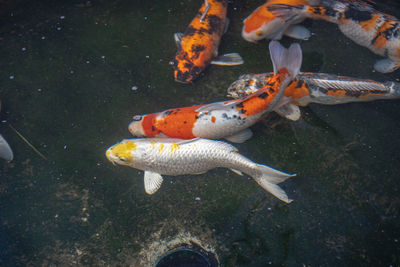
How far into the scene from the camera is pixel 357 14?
146 inches

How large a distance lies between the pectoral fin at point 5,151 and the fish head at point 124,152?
1.07m

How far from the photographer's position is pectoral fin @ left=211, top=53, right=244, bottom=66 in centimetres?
359

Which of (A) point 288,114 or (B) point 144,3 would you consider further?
(B) point 144,3

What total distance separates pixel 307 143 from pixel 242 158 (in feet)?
2.83

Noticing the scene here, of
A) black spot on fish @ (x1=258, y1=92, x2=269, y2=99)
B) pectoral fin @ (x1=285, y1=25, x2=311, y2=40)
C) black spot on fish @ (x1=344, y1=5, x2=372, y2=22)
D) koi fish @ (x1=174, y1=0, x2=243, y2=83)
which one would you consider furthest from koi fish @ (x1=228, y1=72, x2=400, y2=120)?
black spot on fish @ (x1=344, y1=5, x2=372, y2=22)

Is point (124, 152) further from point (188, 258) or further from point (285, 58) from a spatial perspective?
point (285, 58)

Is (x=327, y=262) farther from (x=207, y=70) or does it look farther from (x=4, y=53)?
(x=4, y=53)

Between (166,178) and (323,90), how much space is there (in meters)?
1.89

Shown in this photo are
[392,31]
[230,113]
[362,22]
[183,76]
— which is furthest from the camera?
[362,22]

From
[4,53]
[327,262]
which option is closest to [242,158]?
[327,262]

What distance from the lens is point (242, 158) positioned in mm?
2838

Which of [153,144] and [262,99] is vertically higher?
[262,99]

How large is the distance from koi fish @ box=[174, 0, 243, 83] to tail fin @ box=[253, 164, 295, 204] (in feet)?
4.53

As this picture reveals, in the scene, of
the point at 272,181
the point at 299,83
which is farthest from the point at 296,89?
the point at 272,181
